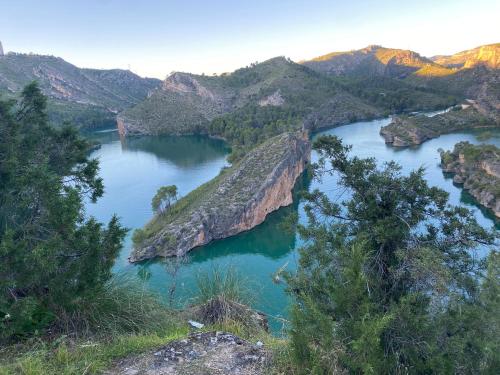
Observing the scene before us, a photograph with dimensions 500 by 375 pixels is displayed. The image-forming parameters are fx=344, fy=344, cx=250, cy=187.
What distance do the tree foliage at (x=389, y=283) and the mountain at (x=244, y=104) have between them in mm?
63915

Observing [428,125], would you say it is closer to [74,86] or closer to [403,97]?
[403,97]

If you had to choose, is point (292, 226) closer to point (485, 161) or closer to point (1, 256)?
point (1, 256)

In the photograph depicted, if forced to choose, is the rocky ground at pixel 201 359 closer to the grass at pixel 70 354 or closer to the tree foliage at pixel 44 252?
the grass at pixel 70 354

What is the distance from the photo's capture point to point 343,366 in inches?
152

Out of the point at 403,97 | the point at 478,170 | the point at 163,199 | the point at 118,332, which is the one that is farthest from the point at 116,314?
the point at 403,97

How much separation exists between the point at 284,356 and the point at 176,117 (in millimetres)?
98596

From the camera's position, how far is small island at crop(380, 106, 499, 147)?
6625cm

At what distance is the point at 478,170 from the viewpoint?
4266 centimetres

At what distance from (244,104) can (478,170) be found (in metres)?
71.2

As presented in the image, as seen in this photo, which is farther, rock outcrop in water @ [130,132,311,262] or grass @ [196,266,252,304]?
rock outcrop in water @ [130,132,311,262]

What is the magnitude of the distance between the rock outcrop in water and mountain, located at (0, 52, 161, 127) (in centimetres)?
7721

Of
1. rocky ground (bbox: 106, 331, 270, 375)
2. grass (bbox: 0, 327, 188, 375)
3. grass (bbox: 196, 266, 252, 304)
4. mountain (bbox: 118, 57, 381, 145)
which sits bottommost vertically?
grass (bbox: 196, 266, 252, 304)

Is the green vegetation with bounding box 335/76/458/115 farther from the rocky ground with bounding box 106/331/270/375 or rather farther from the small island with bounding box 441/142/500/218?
the rocky ground with bounding box 106/331/270/375

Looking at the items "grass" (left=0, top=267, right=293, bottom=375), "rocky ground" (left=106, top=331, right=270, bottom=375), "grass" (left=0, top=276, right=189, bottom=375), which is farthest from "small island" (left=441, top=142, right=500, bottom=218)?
"grass" (left=0, top=276, right=189, bottom=375)
